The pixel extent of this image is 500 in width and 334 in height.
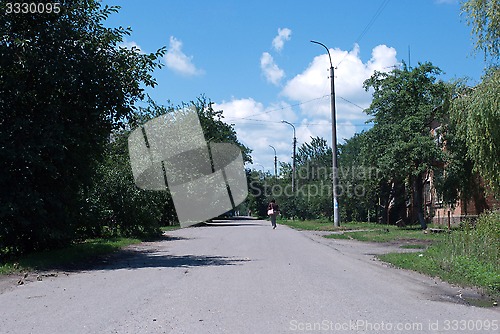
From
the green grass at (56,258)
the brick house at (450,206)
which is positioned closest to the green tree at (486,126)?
the brick house at (450,206)

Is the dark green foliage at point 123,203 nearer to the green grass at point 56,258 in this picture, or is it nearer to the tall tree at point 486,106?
the green grass at point 56,258

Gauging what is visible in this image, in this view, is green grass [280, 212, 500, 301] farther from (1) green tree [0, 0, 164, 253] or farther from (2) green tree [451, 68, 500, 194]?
(1) green tree [0, 0, 164, 253]

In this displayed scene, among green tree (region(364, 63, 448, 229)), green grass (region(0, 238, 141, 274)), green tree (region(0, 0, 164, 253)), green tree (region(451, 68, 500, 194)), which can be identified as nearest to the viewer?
green grass (region(0, 238, 141, 274))

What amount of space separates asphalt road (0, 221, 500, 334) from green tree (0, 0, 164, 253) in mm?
2506

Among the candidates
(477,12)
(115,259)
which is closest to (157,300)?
(115,259)

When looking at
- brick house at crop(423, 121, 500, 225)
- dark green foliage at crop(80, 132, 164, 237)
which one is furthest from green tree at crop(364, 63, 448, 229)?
dark green foliage at crop(80, 132, 164, 237)

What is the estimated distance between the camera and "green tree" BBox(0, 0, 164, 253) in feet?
45.5

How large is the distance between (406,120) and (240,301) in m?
24.1

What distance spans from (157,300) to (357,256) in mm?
9650

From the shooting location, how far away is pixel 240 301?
8.66 meters

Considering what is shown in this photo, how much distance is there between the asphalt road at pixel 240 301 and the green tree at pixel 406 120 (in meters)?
16.8

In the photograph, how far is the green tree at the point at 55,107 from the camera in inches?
546

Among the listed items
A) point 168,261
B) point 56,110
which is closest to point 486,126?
point 168,261

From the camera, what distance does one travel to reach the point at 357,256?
1708 centimetres
